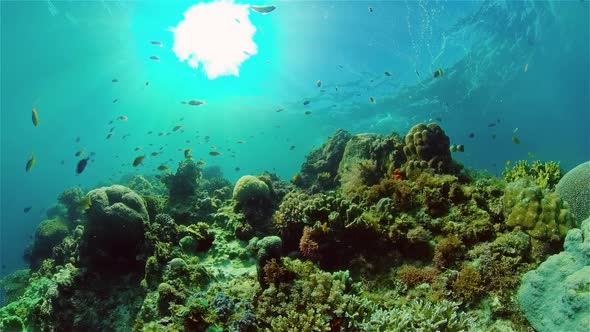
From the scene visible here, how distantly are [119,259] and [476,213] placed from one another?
338 inches

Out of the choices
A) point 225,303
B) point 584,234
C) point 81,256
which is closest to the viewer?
point 584,234

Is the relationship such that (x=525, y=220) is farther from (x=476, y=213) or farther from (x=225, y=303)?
(x=225, y=303)

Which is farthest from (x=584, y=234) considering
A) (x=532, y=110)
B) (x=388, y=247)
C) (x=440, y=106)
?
(x=532, y=110)

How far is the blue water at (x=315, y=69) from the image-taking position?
31422mm

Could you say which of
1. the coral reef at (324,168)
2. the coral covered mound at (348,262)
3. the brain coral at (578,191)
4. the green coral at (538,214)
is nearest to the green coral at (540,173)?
the brain coral at (578,191)

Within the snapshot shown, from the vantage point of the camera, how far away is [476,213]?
6.92 meters

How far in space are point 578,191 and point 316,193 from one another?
761 cm

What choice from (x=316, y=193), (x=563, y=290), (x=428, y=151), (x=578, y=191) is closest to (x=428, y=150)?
(x=428, y=151)

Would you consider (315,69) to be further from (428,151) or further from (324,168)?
(428,151)

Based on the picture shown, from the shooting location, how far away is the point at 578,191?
748 cm

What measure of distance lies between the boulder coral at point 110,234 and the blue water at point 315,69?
11.6 m

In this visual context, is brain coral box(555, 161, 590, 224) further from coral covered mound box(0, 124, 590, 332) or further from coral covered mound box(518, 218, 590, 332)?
coral covered mound box(518, 218, 590, 332)

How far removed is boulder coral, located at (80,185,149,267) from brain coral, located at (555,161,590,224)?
1043 cm

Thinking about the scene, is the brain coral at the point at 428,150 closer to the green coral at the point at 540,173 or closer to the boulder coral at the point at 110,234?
the green coral at the point at 540,173
